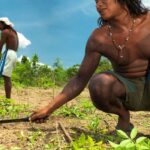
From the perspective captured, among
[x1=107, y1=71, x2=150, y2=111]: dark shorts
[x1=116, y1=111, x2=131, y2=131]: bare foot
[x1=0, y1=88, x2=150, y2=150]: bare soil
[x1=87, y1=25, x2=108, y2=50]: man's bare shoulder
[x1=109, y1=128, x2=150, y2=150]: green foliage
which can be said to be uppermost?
[x1=87, y1=25, x2=108, y2=50]: man's bare shoulder

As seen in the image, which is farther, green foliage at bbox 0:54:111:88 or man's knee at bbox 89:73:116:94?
green foliage at bbox 0:54:111:88

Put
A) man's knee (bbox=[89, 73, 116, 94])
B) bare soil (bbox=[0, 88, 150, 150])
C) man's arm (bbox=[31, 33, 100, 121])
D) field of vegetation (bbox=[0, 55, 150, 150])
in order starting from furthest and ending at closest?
man's arm (bbox=[31, 33, 100, 121])
man's knee (bbox=[89, 73, 116, 94])
bare soil (bbox=[0, 88, 150, 150])
field of vegetation (bbox=[0, 55, 150, 150])

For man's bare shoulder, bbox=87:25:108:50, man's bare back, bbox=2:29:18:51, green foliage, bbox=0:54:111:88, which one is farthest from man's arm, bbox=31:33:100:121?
green foliage, bbox=0:54:111:88

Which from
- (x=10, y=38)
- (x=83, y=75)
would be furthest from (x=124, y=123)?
(x=10, y=38)

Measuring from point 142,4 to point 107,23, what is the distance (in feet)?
1.23

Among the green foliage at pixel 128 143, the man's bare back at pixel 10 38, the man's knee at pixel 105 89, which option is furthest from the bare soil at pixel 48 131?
the man's bare back at pixel 10 38

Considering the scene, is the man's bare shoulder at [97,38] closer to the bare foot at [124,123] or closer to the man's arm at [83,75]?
the man's arm at [83,75]

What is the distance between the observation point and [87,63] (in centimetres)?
460

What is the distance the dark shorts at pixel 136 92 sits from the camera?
15.1 ft

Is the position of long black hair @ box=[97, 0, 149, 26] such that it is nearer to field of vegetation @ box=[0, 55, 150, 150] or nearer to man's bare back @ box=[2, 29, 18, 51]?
field of vegetation @ box=[0, 55, 150, 150]

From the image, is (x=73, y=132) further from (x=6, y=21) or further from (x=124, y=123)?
(x=6, y=21)

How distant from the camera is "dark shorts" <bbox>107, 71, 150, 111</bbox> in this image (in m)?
4.61

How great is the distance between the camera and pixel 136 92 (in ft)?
15.3

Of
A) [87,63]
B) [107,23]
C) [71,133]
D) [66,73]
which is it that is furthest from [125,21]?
[66,73]
